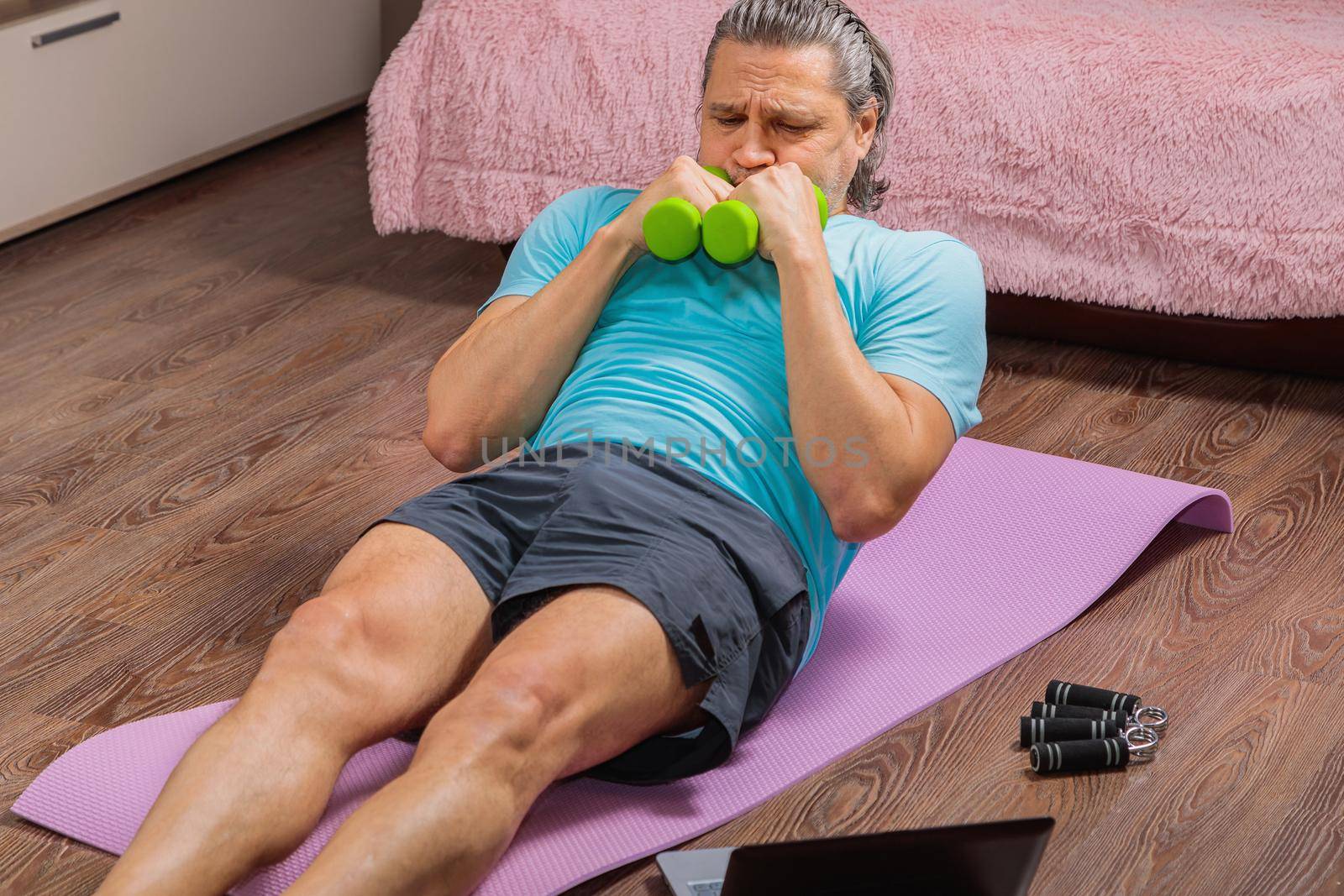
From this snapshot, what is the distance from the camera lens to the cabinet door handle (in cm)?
275

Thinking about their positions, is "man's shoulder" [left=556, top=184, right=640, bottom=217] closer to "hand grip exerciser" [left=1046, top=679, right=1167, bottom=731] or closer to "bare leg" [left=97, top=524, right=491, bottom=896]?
"bare leg" [left=97, top=524, right=491, bottom=896]

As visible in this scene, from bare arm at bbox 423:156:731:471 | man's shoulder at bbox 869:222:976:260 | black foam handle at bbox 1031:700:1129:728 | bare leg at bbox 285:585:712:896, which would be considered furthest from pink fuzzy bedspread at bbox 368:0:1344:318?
bare leg at bbox 285:585:712:896

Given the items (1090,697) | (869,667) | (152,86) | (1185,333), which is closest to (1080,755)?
(1090,697)

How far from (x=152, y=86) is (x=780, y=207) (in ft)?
7.48

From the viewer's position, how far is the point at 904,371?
125 centimetres

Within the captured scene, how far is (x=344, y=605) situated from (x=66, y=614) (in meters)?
0.63

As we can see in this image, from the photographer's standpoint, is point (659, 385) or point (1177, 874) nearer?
point (1177, 874)

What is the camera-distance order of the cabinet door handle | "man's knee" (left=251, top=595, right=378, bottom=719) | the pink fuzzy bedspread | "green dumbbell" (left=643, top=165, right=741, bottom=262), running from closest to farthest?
"man's knee" (left=251, top=595, right=378, bottom=719) < "green dumbbell" (left=643, top=165, right=741, bottom=262) < the pink fuzzy bedspread < the cabinet door handle

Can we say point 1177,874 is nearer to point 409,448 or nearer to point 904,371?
point 904,371

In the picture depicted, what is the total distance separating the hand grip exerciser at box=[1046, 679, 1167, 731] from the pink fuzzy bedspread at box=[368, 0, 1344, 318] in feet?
2.86

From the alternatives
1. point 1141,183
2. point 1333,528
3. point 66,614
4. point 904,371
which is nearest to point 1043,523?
point 1333,528

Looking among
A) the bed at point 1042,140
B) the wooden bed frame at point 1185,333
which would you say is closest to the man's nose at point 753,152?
the bed at point 1042,140

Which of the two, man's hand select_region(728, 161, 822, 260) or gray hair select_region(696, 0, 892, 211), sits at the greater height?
gray hair select_region(696, 0, 892, 211)

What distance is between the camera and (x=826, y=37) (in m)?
1.39
